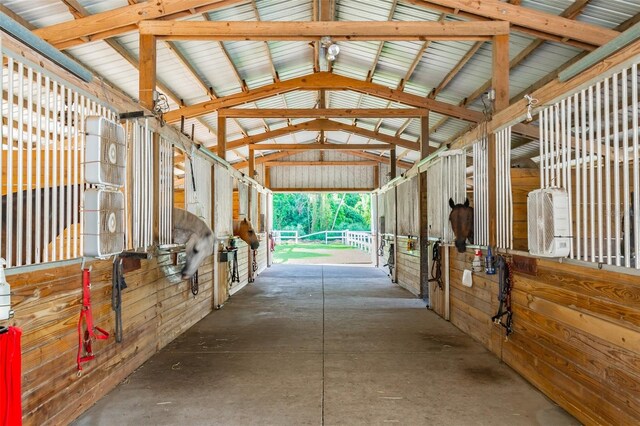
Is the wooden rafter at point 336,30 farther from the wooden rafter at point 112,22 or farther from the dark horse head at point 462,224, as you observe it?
the dark horse head at point 462,224

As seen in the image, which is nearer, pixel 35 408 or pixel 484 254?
pixel 35 408

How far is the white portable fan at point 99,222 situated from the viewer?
249 centimetres

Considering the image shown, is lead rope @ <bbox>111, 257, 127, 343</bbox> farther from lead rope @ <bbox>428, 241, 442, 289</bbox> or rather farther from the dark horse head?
lead rope @ <bbox>428, 241, 442, 289</bbox>

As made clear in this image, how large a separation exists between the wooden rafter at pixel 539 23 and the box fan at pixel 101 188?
3641 mm

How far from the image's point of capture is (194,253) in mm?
4164

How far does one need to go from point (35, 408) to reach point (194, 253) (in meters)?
2.08

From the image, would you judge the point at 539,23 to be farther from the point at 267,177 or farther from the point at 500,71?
the point at 267,177

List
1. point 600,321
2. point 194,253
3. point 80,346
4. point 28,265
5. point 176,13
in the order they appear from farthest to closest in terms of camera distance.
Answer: point 176,13 < point 194,253 < point 80,346 < point 600,321 < point 28,265

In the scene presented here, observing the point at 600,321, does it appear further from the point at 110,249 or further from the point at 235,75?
the point at 235,75

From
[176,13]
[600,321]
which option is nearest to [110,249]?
[600,321]

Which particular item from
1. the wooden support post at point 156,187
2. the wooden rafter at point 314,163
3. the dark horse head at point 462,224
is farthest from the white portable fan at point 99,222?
the wooden rafter at point 314,163

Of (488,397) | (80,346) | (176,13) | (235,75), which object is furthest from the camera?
(235,75)

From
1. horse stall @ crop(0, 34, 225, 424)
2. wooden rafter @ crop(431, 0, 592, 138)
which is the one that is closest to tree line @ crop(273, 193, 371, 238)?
wooden rafter @ crop(431, 0, 592, 138)

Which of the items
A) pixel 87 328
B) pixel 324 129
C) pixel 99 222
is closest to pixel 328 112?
pixel 324 129
